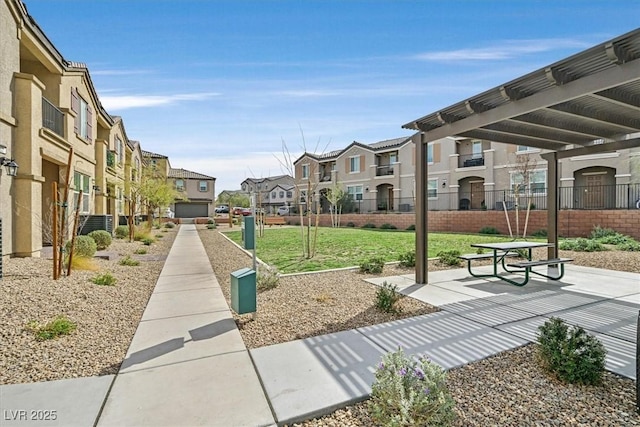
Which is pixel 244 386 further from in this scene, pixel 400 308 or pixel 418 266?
pixel 418 266

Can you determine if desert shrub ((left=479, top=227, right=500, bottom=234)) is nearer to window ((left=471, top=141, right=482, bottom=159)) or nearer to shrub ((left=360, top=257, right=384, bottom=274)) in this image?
window ((left=471, top=141, right=482, bottom=159))

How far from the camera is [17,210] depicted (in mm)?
9477

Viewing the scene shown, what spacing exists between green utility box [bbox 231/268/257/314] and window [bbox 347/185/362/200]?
31765mm

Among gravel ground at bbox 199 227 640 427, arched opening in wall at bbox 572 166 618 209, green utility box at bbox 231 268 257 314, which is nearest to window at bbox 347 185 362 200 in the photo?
arched opening in wall at bbox 572 166 618 209

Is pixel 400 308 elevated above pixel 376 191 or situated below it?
below

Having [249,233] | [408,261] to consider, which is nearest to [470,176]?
[408,261]

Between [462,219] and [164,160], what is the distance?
35291mm

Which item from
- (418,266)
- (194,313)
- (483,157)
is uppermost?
(483,157)

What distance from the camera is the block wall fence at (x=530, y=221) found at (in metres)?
16.5

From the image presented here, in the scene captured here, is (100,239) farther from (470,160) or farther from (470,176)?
(470,160)

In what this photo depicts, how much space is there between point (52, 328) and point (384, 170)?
33038 millimetres

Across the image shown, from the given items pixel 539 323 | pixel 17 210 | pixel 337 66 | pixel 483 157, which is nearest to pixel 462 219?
pixel 483 157

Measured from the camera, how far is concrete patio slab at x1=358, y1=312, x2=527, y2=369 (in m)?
4.00

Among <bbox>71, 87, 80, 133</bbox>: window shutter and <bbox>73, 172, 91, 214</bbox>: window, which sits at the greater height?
<bbox>71, 87, 80, 133</bbox>: window shutter
